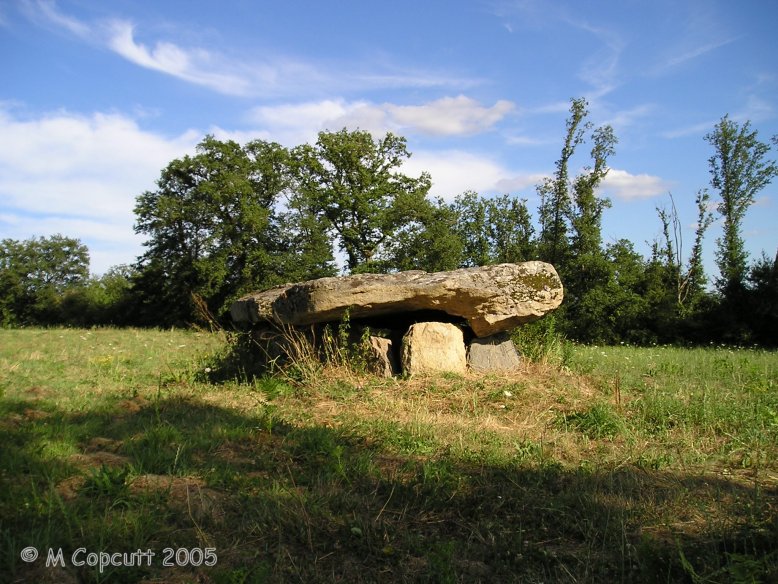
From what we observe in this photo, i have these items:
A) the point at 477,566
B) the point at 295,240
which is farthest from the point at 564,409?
the point at 295,240

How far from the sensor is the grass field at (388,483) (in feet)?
10.6

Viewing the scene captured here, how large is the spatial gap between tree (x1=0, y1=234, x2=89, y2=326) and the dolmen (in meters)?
30.7

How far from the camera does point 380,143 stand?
31.6 metres

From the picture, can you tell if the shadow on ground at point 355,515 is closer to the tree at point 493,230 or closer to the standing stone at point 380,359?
the standing stone at point 380,359

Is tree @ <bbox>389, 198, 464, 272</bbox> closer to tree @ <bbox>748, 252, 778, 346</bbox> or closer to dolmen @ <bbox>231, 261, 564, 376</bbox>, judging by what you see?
tree @ <bbox>748, 252, 778, 346</bbox>

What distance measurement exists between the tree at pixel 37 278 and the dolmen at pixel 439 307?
30.7 meters

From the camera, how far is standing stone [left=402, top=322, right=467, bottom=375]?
8.20 metres

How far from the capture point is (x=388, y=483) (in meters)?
4.28
